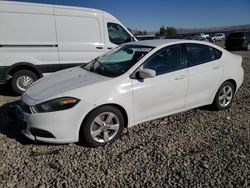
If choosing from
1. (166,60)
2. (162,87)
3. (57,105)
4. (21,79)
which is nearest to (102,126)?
(57,105)

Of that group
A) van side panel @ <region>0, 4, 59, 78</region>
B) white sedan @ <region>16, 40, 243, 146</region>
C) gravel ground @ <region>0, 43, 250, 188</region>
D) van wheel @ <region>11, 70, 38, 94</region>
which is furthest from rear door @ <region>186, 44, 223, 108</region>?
van wheel @ <region>11, 70, 38, 94</region>

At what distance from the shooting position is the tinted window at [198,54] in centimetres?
460

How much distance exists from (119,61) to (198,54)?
4.88ft

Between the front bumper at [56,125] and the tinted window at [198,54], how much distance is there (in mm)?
2187

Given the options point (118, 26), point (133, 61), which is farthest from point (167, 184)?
point (118, 26)

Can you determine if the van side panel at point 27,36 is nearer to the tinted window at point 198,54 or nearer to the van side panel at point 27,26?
the van side panel at point 27,26

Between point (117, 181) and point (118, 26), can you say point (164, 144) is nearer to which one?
point (117, 181)

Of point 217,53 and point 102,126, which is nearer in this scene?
point 102,126

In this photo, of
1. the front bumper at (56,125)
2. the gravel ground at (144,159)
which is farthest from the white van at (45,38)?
the front bumper at (56,125)

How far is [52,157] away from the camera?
3.52m

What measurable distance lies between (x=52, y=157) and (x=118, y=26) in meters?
5.31

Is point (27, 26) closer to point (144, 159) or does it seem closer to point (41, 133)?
point (41, 133)

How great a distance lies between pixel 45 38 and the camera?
22.1 ft

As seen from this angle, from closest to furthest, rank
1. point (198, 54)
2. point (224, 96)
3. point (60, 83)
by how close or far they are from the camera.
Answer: point (60, 83) → point (198, 54) → point (224, 96)
